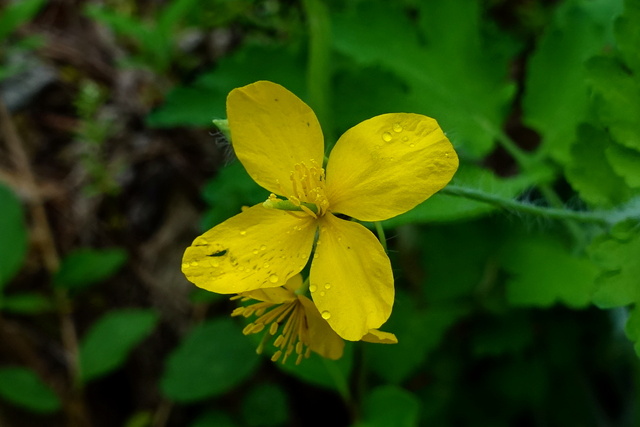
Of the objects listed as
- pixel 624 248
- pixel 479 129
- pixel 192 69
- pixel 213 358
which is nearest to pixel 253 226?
pixel 624 248

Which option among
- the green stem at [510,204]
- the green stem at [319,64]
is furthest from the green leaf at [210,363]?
the green stem at [510,204]

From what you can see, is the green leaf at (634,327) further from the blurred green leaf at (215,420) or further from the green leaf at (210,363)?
the blurred green leaf at (215,420)

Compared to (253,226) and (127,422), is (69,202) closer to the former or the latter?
(127,422)

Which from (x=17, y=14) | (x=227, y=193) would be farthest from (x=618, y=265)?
(x=17, y=14)

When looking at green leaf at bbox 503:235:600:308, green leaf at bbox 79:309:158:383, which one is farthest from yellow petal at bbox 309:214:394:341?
green leaf at bbox 79:309:158:383

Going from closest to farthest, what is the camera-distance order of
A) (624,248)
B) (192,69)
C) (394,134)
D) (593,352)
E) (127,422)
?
(394,134)
(624,248)
(593,352)
(127,422)
(192,69)

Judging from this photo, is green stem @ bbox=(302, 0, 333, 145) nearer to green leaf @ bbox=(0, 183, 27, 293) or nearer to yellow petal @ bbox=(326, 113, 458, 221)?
yellow petal @ bbox=(326, 113, 458, 221)

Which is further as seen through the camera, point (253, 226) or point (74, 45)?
point (74, 45)
